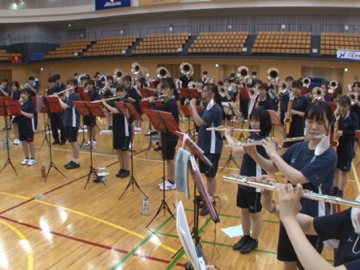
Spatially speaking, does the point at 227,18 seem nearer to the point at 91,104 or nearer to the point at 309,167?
the point at 91,104

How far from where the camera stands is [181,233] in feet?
6.77

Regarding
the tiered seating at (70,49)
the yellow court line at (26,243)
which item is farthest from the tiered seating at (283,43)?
the yellow court line at (26,243)

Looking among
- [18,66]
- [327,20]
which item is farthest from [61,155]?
[18,66]

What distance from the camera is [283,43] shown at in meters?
20.3

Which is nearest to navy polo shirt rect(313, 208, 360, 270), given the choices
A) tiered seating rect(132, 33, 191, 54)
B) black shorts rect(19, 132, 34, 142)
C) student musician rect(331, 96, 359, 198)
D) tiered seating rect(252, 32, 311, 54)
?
student musician rect(331, 96, 359, 198)

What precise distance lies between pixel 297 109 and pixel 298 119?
252 mm

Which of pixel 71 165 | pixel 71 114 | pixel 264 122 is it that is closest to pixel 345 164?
pixel 264 122

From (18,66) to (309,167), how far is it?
3003 cm

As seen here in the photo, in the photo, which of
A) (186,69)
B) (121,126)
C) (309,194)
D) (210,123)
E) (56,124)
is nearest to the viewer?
(309,194)

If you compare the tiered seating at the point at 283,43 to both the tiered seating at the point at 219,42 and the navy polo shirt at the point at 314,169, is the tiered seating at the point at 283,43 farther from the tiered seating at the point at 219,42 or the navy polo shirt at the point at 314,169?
the navy polo shirt at the point at 314,169

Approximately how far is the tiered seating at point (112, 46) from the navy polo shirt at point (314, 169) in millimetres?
22315

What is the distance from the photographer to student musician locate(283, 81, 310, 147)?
7137mm

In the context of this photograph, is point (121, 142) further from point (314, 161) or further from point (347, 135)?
point (314, 161)

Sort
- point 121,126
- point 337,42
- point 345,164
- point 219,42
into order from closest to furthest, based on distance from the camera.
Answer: point 345,164 < point 121,126 < point 337,42 < point 219,42
